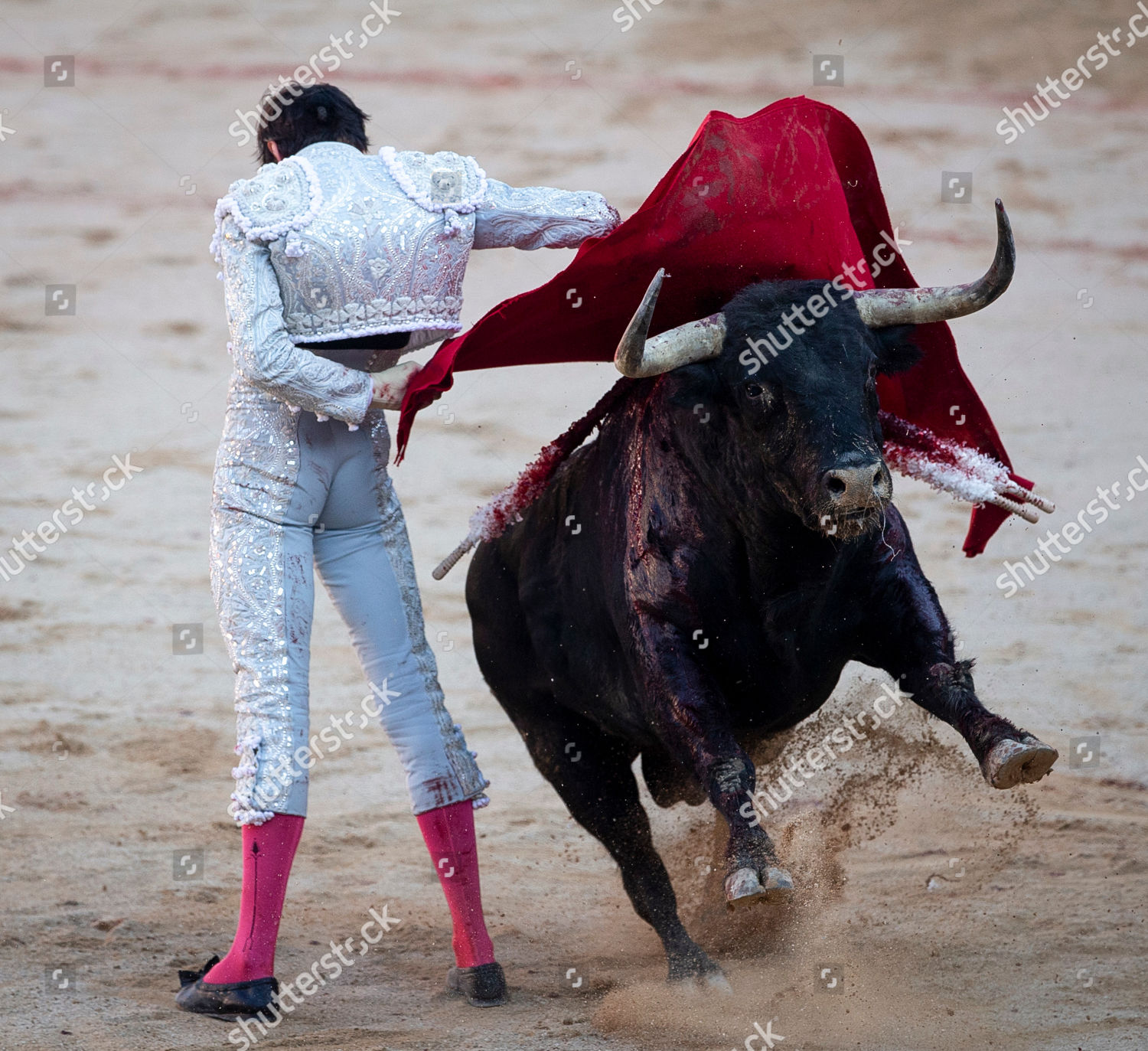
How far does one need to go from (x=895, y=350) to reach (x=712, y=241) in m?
0.47

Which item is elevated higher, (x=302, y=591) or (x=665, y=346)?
(x=665, y=346)

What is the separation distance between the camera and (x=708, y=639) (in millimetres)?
3760

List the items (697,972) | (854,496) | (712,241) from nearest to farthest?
(854,496)
(712,241)
(697,972)

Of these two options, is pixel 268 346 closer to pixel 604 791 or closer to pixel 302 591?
pixel 302 591

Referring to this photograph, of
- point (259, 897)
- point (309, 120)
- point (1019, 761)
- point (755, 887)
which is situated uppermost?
point (309, 120)

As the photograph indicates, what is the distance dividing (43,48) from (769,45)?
4977 millimetres

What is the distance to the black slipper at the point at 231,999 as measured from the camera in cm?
366

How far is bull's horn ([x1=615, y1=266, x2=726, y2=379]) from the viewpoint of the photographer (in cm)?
343

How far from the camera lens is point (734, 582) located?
374 cm

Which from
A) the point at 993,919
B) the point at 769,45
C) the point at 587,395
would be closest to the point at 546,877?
the point at 993,919

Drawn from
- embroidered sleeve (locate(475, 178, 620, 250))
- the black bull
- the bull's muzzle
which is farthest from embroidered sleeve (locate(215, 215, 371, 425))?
the bull's muzzle

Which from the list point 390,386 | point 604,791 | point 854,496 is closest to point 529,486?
point 390,386

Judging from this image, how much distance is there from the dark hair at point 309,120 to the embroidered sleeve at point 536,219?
1.09ft

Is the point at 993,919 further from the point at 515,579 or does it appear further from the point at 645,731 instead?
the point at 515,579
